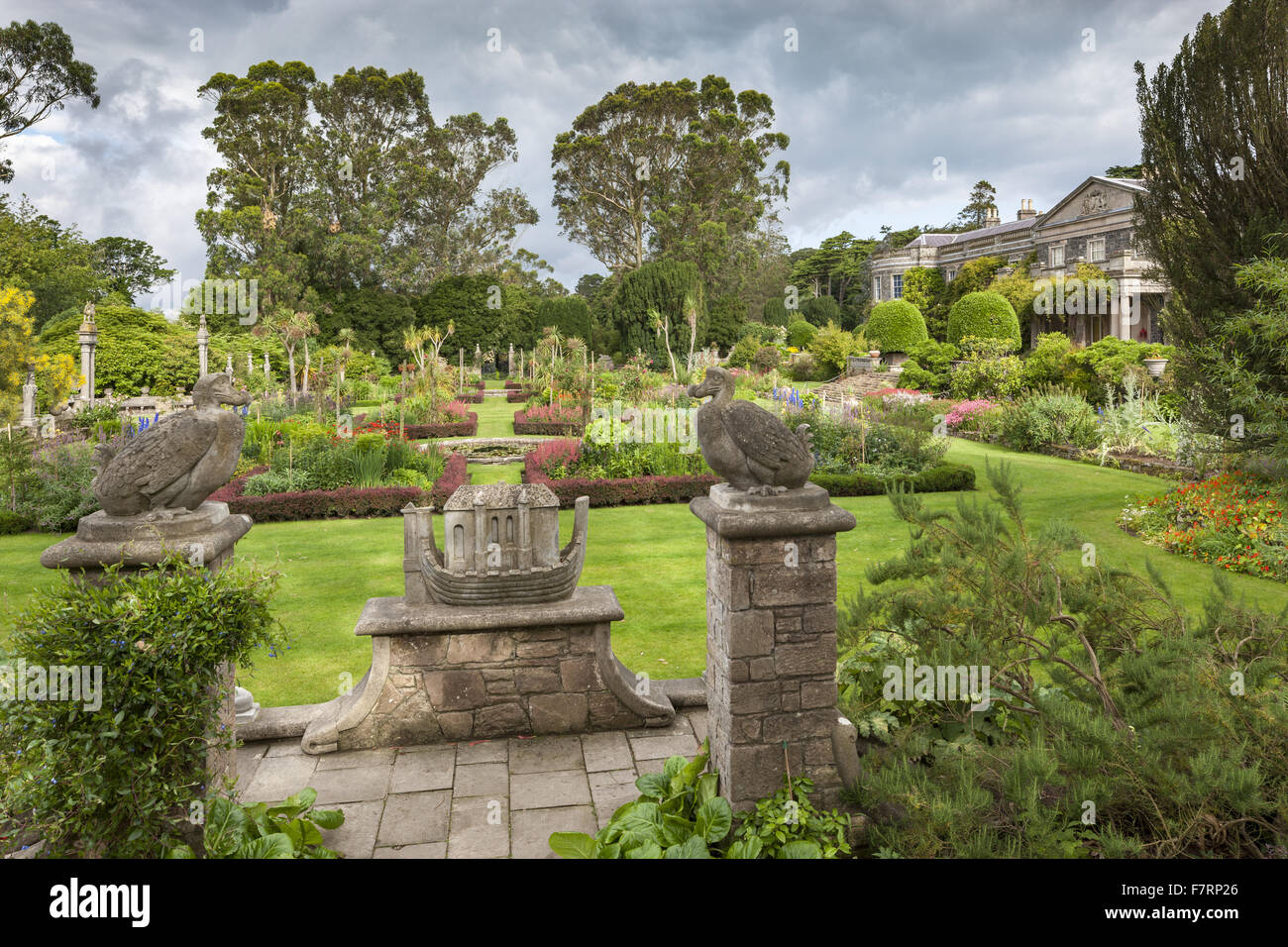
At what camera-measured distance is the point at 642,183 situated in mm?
39531

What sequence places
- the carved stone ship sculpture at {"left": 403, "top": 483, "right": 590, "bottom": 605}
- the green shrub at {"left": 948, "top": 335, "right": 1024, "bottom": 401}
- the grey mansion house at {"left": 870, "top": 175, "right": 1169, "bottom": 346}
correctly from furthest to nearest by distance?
the grey mansion house at {"left": 870, "top": 175, "right": 1169, "bottom": 346} < the green shrub at {"left": 948, "top": 335, "right": 1024, "bottom": 401} < the carved stone ship sculpture at {"left": 403, "top": 483, "right": 590, "bottom": 605}

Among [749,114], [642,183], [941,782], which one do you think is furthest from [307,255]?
[941,782]

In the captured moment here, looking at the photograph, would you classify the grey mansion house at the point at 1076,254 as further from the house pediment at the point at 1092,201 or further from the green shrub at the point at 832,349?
the green shrub at the point at 832,349

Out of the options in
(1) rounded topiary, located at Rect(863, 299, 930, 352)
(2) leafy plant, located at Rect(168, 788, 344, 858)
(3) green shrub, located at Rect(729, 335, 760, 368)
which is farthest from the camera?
(3) green shrub, located at Rect(729, 335, 760, 368)

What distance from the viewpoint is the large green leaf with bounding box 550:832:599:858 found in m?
3.52

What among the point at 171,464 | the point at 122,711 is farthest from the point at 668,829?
the point at 171,464

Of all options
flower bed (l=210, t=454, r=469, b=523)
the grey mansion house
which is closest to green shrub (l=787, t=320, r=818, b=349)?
the grey mansion house

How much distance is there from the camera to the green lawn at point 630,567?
21.0 ft

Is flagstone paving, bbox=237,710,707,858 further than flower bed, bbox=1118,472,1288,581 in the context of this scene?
No

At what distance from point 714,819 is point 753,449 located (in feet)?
5.33

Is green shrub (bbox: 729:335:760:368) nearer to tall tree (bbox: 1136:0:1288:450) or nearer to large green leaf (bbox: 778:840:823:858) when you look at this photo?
tall tree (bbox: 1136:0:1288:450)

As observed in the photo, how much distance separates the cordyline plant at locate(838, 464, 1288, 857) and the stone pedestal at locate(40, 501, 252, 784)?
2.85 m
